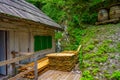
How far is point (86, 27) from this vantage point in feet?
39.5

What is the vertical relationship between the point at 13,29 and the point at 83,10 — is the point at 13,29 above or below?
below

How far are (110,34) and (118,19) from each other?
257 centimetres

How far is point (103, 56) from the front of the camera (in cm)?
667

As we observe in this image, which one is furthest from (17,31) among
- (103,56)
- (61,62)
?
(103,56)

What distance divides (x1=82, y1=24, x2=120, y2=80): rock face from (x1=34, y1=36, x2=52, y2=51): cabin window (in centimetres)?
267

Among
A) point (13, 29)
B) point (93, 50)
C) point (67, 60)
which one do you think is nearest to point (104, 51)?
point (93, 50)

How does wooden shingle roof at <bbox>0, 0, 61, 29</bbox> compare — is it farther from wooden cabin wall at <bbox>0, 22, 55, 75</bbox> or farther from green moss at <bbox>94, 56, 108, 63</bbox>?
green moss at <bbox>94, 56, 108, 63</bbox>

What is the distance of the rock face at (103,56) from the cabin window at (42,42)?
8.75 feet

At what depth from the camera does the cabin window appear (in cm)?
818

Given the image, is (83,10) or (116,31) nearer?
(116,31)

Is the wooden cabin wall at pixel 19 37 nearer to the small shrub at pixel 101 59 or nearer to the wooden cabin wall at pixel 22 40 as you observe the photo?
the wooden cabin wall at pixel 22 40

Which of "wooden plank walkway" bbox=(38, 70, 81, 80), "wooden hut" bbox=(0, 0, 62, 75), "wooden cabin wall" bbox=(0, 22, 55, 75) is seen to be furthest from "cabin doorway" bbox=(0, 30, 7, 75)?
"wooden plank walkway" bbox=(38, 70, 81, 80)

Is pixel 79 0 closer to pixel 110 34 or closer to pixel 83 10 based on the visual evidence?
pixel 83 10

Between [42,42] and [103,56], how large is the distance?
3970mm
